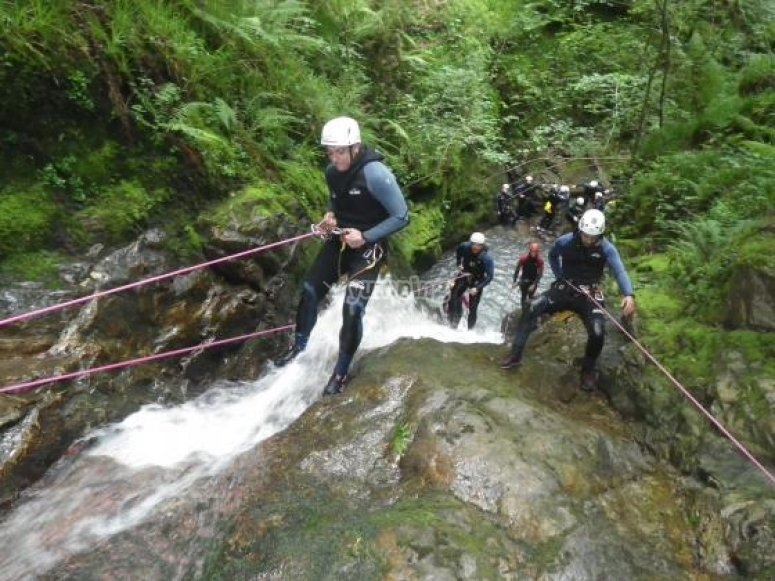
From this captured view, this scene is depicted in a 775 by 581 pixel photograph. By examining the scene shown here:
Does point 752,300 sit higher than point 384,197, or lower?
lower

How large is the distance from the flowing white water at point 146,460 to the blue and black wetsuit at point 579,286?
Result: 83.1 inches

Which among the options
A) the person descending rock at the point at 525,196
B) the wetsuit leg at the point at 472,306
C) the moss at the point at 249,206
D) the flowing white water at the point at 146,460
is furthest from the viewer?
the person descending rock at the point at 525,196

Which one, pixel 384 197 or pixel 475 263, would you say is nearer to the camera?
pixel 384 197

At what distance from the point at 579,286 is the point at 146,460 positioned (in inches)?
172

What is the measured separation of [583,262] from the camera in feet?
19.7

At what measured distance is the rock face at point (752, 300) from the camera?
543 cm

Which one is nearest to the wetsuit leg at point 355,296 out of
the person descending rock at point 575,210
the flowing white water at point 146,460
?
the flowing white water at point 146,460

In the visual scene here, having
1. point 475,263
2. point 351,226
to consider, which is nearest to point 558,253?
point 351,226

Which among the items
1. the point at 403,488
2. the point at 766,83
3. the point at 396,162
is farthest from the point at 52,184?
the point at 766,83

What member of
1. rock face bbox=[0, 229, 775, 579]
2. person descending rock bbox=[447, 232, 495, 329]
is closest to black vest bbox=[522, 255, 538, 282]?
person descending rock bbox=[447, 232, 495, 329]

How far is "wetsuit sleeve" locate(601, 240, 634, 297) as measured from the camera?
5.56m

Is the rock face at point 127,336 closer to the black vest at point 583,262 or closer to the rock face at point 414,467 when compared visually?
the rock face at point 414,467

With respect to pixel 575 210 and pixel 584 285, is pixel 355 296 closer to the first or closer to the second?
pixel 584 285

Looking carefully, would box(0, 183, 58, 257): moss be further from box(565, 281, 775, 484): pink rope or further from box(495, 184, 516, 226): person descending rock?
box(495, 184, 516, 226): person descending rock
